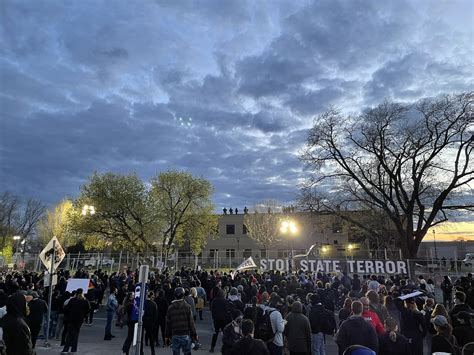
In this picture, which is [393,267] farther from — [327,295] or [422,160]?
[422,160]

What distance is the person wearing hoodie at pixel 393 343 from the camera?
5812 mm

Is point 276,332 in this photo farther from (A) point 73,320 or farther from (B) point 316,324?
(A) point 73,320

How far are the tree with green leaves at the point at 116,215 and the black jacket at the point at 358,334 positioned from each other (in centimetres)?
3891

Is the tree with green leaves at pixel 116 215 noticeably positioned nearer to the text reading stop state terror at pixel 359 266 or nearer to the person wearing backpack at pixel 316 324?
the text reading stop state terror at pixel 359 266

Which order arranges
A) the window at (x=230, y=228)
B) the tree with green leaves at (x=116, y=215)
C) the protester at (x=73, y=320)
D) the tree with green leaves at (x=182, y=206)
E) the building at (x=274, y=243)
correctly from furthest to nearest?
the window at (x=230, y=228)
the building at (x=274, y=243)
the tree with green leaves at (x=182, y=206)
the tree with green leaves at (x=116, y=215)
the protester at (x=73, y=320)

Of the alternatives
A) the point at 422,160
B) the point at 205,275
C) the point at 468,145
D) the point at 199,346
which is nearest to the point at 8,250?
the point at 205,275

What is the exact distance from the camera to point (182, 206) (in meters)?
45.7

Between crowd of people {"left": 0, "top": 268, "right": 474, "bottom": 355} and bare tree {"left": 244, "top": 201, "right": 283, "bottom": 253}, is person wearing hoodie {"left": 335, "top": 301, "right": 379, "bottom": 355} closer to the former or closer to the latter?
crowd of people {"left": 0, "top": 268, "right": 474, "bottom": 355}

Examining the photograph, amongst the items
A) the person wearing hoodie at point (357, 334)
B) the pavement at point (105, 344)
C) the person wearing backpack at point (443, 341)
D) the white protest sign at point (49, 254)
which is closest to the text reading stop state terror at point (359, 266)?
the pavement at point (105, 344)

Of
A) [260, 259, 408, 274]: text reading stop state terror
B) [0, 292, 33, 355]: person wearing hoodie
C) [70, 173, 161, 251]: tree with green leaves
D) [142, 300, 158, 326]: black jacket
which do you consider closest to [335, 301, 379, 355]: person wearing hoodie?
[0, 292, 33, 355]: person wearing hoodie

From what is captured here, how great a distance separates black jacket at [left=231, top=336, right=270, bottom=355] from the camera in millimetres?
5008

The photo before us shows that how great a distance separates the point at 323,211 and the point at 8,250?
46267 millimetres

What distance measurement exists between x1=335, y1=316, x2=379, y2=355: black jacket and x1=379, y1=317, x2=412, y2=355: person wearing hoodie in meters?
0.19

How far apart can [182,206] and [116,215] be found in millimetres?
8164
